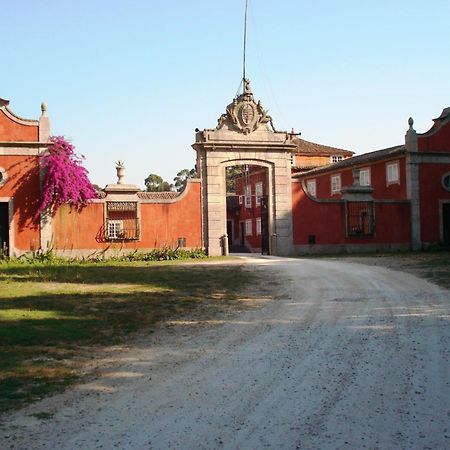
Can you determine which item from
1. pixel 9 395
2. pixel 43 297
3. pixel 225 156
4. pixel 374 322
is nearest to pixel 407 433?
pixel 9 395

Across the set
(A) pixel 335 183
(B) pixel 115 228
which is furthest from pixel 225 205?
(A) pixel 335 183

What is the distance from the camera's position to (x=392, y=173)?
31125 millimetres

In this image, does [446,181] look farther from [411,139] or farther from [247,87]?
[247,87]

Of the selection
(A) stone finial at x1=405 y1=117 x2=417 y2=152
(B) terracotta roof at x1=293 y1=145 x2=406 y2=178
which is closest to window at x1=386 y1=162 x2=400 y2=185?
(B) terracotta roof at x1=293 y1=145 x2=406 y2=178

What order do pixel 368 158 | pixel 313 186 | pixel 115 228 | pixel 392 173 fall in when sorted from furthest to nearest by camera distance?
pixel 313 186
pixel 368 158
pixel 392 173
pixel 115 228

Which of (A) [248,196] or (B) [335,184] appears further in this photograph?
(A) [248,196]

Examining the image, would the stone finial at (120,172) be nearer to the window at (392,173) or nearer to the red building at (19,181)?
the red building at (19,181)

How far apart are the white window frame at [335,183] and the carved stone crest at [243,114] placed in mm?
13681

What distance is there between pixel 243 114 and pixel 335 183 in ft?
47.9

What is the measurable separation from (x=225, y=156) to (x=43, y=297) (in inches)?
563

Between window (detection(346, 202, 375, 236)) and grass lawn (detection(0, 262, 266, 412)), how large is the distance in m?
9.69

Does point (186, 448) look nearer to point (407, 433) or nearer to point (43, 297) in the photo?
point (407, 433)

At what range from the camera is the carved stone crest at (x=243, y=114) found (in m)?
25.1

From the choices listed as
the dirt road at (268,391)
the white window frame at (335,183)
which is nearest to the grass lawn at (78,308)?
the dirt road at (268,391)
